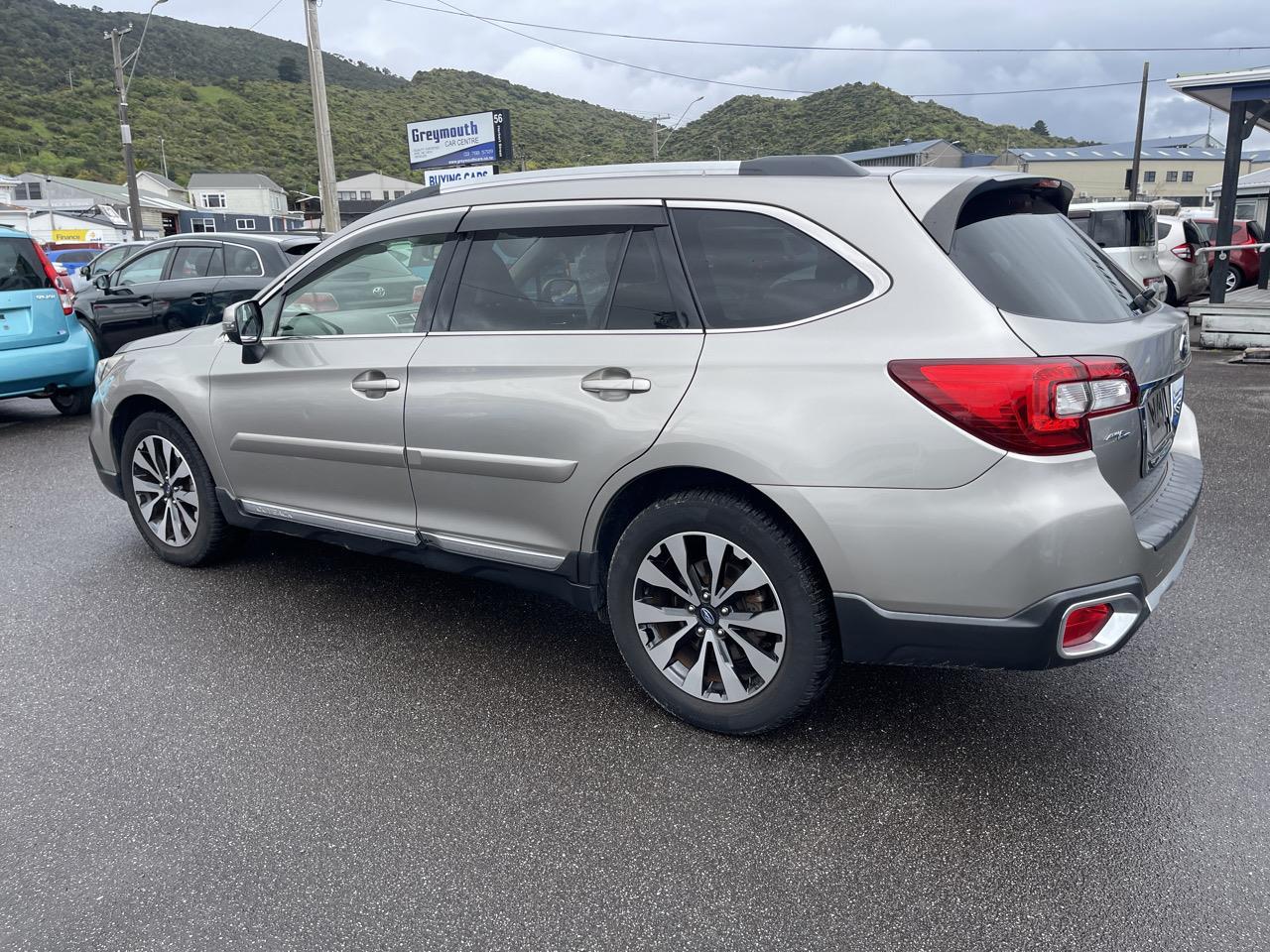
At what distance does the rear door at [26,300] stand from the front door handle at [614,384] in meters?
6.91

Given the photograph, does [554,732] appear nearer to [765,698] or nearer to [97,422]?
[765,698]

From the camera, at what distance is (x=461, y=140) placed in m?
25.4

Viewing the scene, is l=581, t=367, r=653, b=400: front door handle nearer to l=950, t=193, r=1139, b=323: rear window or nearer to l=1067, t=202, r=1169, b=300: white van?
l=950, t=193, r=1139, b=323: rear window

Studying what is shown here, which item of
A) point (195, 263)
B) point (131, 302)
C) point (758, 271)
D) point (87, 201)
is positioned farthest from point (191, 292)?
point (87, 201)

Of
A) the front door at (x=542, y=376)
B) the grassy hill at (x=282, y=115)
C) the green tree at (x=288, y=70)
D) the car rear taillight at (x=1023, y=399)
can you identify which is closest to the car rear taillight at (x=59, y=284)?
the front door at (x=542, y=376)

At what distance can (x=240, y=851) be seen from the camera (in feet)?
8.41

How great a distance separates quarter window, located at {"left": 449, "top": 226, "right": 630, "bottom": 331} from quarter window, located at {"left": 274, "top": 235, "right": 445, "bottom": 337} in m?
0.26

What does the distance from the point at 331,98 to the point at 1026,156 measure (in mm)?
61419

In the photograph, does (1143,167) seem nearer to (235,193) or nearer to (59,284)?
(235,193)

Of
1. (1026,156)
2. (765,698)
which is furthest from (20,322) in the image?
(1026,156)

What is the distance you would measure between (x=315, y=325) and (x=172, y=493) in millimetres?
1340

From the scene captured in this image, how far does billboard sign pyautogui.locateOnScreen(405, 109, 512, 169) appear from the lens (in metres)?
24.6

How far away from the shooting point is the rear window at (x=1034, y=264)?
2.67m

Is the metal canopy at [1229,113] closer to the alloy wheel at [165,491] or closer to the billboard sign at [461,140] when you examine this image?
the alloy wheel at [165,491]
